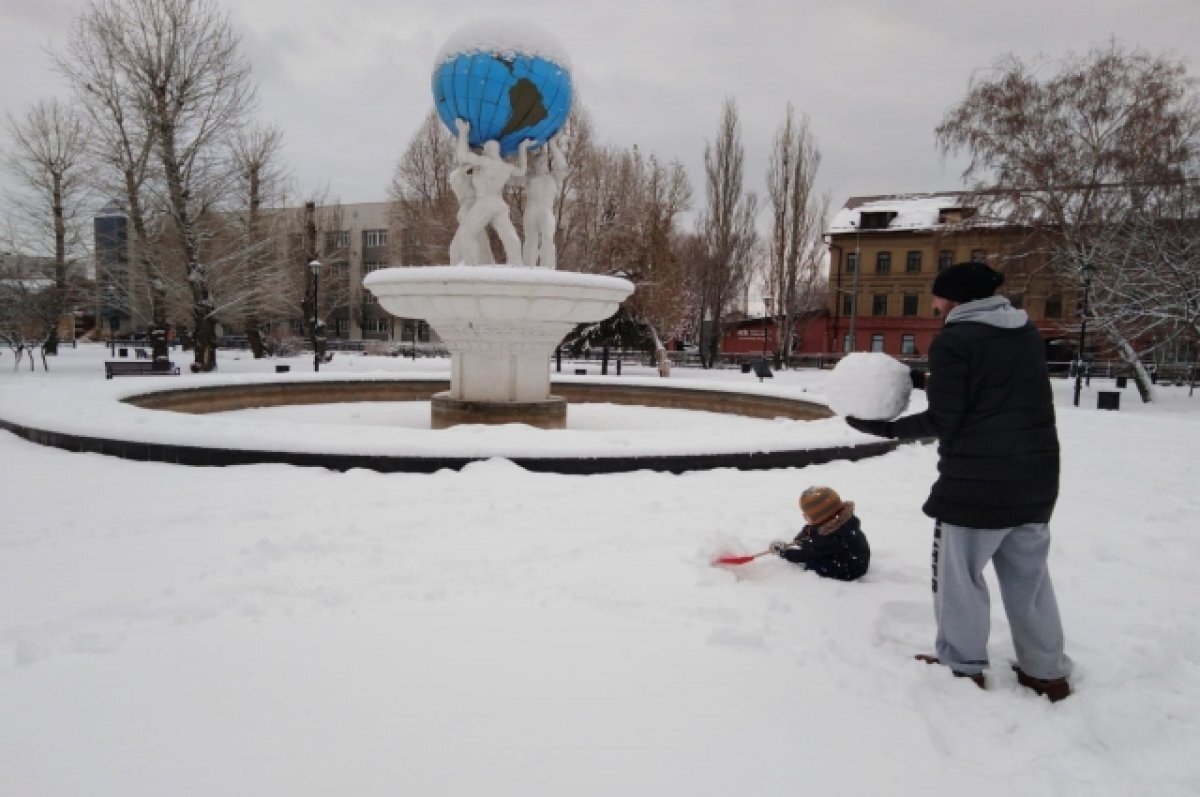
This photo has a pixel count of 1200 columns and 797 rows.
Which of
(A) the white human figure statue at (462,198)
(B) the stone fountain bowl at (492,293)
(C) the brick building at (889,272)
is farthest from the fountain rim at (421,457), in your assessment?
(C) the brick building at (889,272)

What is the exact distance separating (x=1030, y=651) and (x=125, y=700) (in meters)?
3.42

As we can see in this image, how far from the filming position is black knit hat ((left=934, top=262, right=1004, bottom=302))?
2855mm

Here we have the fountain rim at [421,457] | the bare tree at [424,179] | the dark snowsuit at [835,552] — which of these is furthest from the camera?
the bare tree at [424,179]

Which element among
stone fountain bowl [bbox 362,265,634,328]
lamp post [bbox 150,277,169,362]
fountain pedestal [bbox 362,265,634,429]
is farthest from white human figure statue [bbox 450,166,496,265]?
lamp post [bbox 150,277,169,362]

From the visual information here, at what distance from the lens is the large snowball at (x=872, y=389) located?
313cm

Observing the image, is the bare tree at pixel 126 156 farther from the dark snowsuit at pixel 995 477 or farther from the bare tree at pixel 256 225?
the dark snowsuit at pixel 995 477

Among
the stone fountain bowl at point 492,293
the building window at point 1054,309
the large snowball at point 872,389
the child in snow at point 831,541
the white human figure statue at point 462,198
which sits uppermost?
the building window at point 1054,309

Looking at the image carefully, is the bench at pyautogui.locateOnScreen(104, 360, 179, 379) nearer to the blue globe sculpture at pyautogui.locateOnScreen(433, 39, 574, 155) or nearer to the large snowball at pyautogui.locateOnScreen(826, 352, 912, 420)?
the blue globe sculpture at pyautogui.locateOnScreen(433, 39, 574, 155)

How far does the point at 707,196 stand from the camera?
35.6 meters

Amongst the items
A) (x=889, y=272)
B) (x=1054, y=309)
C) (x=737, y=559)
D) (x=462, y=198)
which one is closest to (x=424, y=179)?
(x=462, y=198)

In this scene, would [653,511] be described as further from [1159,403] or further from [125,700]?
[1159,403]

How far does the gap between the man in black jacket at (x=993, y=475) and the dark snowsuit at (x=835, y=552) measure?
3.61 ft

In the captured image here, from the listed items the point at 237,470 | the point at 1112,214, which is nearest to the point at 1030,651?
the point at 237,470

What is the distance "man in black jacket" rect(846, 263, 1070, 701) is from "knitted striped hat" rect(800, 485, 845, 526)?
113 cm
